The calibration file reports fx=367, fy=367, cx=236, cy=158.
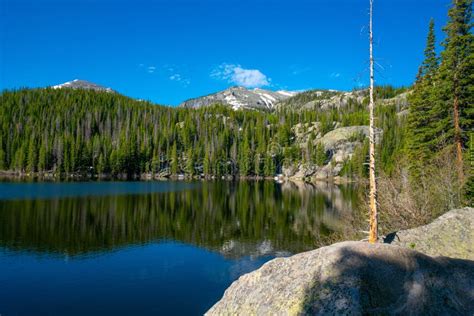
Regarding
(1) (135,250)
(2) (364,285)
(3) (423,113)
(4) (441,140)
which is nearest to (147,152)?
(1) (135,250)

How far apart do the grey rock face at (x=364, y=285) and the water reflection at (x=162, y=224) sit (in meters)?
24.0

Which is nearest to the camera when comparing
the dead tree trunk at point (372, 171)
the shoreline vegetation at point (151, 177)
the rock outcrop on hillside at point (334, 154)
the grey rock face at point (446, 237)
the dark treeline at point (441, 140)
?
the grey rock face at point (446, 237)

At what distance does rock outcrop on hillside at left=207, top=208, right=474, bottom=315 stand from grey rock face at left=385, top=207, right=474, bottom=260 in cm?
314

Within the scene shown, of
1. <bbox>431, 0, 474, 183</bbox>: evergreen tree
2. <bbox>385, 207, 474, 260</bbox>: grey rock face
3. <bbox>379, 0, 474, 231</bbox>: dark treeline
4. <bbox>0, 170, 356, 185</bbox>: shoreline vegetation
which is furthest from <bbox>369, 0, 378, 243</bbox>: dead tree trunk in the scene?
<bbox>0, 170, 356, 185</bbox>: shoreline vegetation

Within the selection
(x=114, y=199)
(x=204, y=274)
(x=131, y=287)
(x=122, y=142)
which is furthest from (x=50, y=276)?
(x=122, y=142)

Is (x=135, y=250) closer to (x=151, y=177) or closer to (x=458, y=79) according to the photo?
(x=458, y=79)

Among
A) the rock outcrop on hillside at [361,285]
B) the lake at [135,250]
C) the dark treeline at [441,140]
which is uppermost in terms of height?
the dark treeline at [441,140]

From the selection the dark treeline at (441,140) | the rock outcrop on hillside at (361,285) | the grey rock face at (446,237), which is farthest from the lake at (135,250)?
the grey rock face at (446,237)

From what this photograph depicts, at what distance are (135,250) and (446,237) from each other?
2770 centimetres

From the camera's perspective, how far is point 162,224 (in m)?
48.7

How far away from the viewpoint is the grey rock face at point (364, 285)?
9.32 metres

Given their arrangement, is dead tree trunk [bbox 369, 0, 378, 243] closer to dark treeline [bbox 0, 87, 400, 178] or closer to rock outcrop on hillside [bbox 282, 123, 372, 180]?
rock outcrop on hillside [bbox 282, 123, 372, 180]

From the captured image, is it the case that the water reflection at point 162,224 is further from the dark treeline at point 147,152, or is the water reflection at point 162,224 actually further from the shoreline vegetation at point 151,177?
the dark treeline at point 147,152

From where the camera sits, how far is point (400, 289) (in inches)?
384
